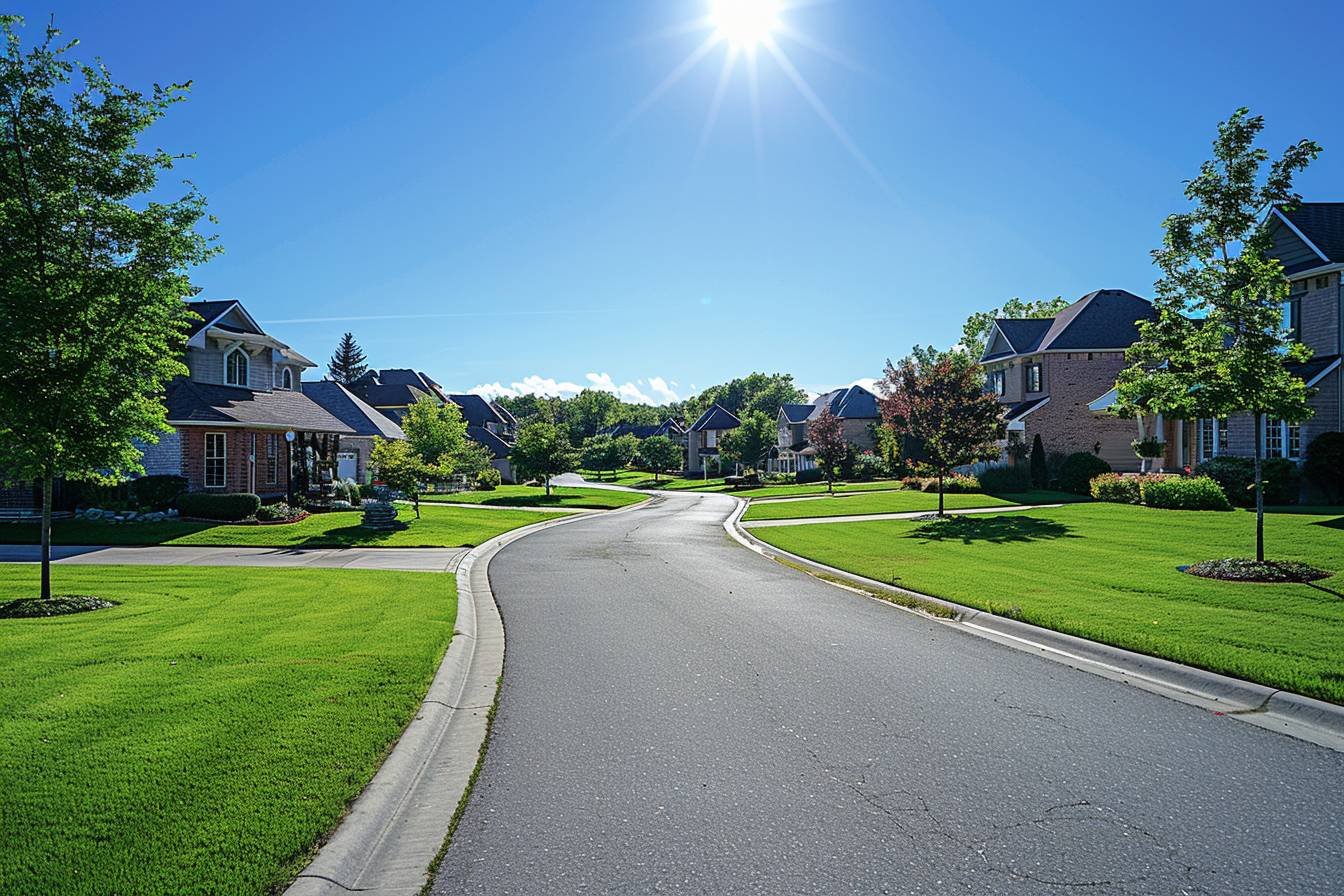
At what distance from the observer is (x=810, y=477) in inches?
2606

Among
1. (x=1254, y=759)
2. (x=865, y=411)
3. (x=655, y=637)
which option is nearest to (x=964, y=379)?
(x=655, y=637)

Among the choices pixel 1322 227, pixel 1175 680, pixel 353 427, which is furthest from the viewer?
pixel 353 427

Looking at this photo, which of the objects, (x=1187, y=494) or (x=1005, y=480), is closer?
(x=1187, y=494)

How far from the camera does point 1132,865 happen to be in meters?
3.81

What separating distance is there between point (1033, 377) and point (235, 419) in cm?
3879

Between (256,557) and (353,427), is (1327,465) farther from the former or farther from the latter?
(353,427)

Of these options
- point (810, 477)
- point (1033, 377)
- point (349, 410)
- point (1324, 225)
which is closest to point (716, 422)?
point (810, 477)

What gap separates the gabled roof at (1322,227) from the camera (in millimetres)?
24109

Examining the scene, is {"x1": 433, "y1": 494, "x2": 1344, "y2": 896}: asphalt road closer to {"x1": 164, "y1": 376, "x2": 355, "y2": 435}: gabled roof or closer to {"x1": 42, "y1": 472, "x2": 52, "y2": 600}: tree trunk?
{"x1": 42, "y1": 472, "x2": 52, "y2": 600}: tree trunk

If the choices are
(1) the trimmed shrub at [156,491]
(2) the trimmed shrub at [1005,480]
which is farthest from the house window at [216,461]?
(2) the trimmed shrub at [1005,480]

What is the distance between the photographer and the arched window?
1232 inches

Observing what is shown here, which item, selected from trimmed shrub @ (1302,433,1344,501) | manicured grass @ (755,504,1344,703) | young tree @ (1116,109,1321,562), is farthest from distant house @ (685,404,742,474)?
young tree @ (1116,109,1321,562)

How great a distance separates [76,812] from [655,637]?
595 centimetres

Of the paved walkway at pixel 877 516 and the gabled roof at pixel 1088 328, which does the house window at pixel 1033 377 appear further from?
the paved walkway at pixel 877 516
